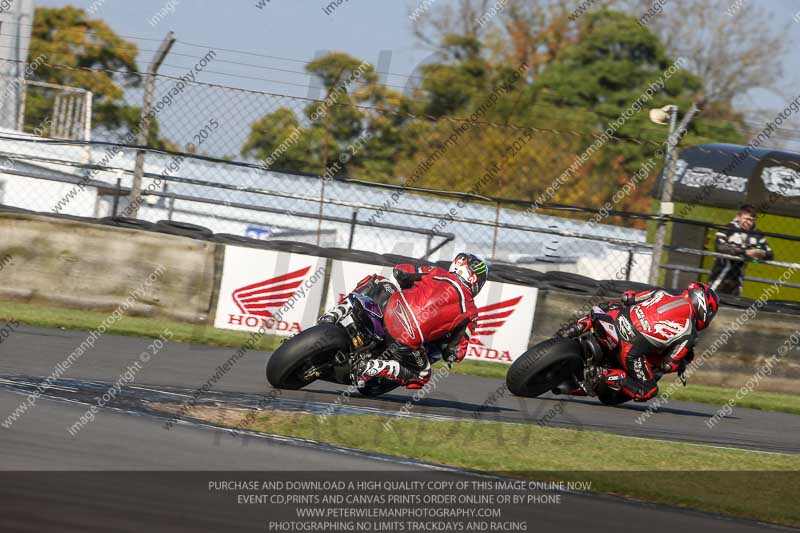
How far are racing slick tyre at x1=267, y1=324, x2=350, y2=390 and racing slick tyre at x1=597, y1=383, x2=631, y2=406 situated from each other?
9.59 ft

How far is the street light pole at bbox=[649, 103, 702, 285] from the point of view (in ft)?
42.9

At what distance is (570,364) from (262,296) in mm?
4733

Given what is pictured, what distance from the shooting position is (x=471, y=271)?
9.02m

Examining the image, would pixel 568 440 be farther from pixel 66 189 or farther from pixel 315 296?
pixel 66 189

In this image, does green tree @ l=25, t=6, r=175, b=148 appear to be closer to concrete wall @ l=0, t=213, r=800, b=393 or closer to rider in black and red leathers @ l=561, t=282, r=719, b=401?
concrete wall @ l=0, t=213, r=800, b=393

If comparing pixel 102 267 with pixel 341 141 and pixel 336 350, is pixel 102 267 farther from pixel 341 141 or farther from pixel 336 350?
pixel 341 141

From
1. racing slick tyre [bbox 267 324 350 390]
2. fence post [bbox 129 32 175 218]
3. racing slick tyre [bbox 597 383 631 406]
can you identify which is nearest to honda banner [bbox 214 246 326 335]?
fence post [bbox 129 32 175 218]

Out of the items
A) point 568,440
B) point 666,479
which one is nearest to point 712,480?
point 666,479

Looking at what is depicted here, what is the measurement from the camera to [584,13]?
1855 inches

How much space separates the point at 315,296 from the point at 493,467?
7030 millimetres

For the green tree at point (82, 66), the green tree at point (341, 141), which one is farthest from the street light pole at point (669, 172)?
the green tree at point (82, 66)

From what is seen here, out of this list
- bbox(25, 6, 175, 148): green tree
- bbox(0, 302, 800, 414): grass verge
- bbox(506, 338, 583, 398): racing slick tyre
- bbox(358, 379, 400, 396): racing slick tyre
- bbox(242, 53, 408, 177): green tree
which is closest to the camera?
bbox(358, 379, 400, 396): racing slick tyre

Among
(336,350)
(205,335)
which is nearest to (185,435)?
(336,350)

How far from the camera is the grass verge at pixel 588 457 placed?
6.36 m
